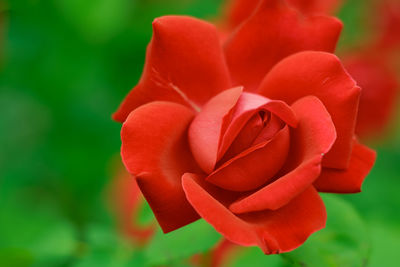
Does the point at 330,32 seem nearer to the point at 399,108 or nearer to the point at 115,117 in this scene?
the point at 115,117

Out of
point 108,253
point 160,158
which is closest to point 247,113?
point 160,158

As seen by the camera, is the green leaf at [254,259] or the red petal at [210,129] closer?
the red petal at [210,129]

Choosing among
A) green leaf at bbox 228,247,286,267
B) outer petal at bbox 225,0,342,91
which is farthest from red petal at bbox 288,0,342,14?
green leaf at bbox 228,247,286,267

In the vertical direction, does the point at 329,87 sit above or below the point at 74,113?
above

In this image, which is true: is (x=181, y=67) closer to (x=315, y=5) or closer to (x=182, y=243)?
(x=182, y=243)

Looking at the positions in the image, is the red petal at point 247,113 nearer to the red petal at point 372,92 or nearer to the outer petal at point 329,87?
the outer petal at point 329,87

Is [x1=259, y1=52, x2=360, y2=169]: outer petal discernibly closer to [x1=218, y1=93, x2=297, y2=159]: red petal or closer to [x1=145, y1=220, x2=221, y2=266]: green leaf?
[x1=218, y1=93, x2=297, y2=159]: red petal

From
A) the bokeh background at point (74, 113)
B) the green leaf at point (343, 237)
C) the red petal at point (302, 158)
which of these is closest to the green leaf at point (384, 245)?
the bokeh background at point (74, 113)
